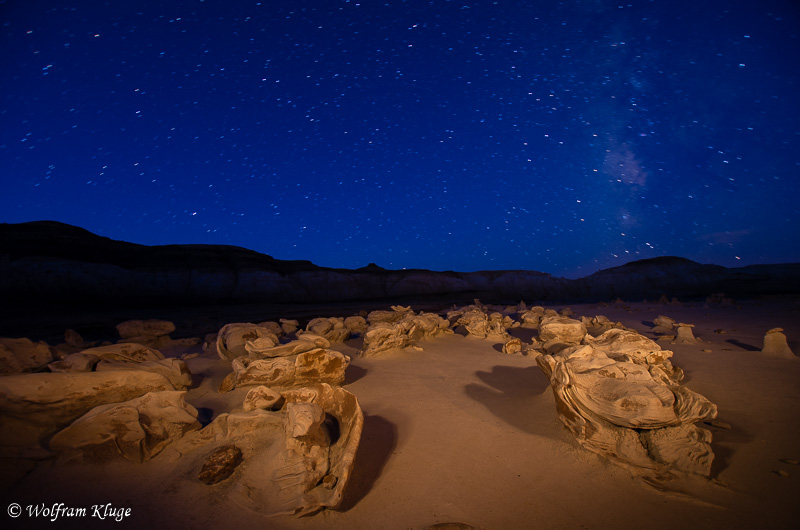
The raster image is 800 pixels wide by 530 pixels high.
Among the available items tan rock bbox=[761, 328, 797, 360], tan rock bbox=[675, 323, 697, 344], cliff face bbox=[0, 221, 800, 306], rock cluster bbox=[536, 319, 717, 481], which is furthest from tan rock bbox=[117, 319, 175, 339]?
cliff face bbox=[0, 221, 800, 306]

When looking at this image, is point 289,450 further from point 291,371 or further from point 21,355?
point 21,355

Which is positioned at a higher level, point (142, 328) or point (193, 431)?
point (142, 328)

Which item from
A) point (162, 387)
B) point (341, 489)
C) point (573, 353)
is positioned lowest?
point (341, 489)

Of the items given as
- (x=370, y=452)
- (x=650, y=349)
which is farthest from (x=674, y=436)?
(x=370, y=452)

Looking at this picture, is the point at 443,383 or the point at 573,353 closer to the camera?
the point at 573,353

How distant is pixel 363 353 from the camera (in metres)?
5.31

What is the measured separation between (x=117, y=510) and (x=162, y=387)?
49.8 inches

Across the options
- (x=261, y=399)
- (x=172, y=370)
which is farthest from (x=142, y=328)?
(x=261, y=399)

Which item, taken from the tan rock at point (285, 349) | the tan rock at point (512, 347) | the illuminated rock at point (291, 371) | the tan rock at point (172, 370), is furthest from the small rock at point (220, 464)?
the tan rock at point (512, 347)

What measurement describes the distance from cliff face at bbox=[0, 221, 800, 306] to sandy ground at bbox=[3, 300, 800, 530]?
21.9 metres

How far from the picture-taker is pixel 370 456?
2.32 meters

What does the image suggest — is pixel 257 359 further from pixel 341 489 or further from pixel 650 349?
pixel 650 349

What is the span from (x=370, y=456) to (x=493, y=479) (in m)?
0.82

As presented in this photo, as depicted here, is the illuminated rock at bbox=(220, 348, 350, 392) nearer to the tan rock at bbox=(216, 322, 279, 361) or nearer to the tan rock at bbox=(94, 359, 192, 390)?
the tan rock at bbox=(94, 359, 192, 390)
